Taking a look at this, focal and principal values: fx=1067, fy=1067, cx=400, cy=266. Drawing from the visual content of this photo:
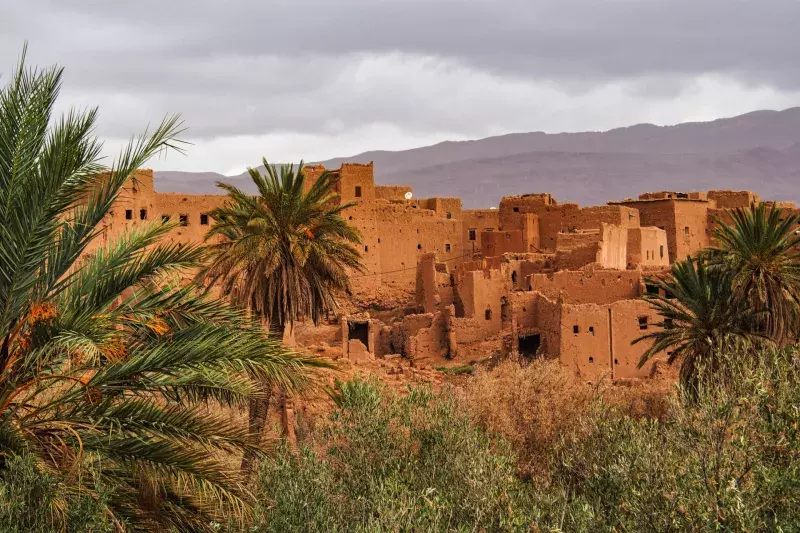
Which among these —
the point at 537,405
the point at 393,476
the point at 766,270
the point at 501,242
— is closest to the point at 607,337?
the point at 766,270

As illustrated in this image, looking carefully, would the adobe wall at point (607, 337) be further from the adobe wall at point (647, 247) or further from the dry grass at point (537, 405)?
the adobe wall at point (647, 247)

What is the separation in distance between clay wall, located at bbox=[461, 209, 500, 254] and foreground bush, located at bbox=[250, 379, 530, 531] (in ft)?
101

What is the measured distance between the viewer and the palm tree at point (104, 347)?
9531 mm

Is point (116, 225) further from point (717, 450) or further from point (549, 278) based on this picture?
point (717, 450)

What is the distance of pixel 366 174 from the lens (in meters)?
43.5

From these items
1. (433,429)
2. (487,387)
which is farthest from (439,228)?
(433,429)

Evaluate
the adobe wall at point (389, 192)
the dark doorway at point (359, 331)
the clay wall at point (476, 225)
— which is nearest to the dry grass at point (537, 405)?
the dark doorway at point (359, 331)

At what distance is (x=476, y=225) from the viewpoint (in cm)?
4678

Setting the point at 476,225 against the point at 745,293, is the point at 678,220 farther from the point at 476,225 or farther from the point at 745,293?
the point at 745,293

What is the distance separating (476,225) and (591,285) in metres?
16.6

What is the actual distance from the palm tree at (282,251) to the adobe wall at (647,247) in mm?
19777

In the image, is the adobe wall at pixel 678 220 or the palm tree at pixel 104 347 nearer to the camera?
the palm tree at pixel 104 347

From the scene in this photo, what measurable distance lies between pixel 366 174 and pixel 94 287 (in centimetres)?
3364

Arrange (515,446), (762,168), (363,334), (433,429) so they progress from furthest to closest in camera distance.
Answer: (762,168)
(363,334)
(515,446)
(433,429)
